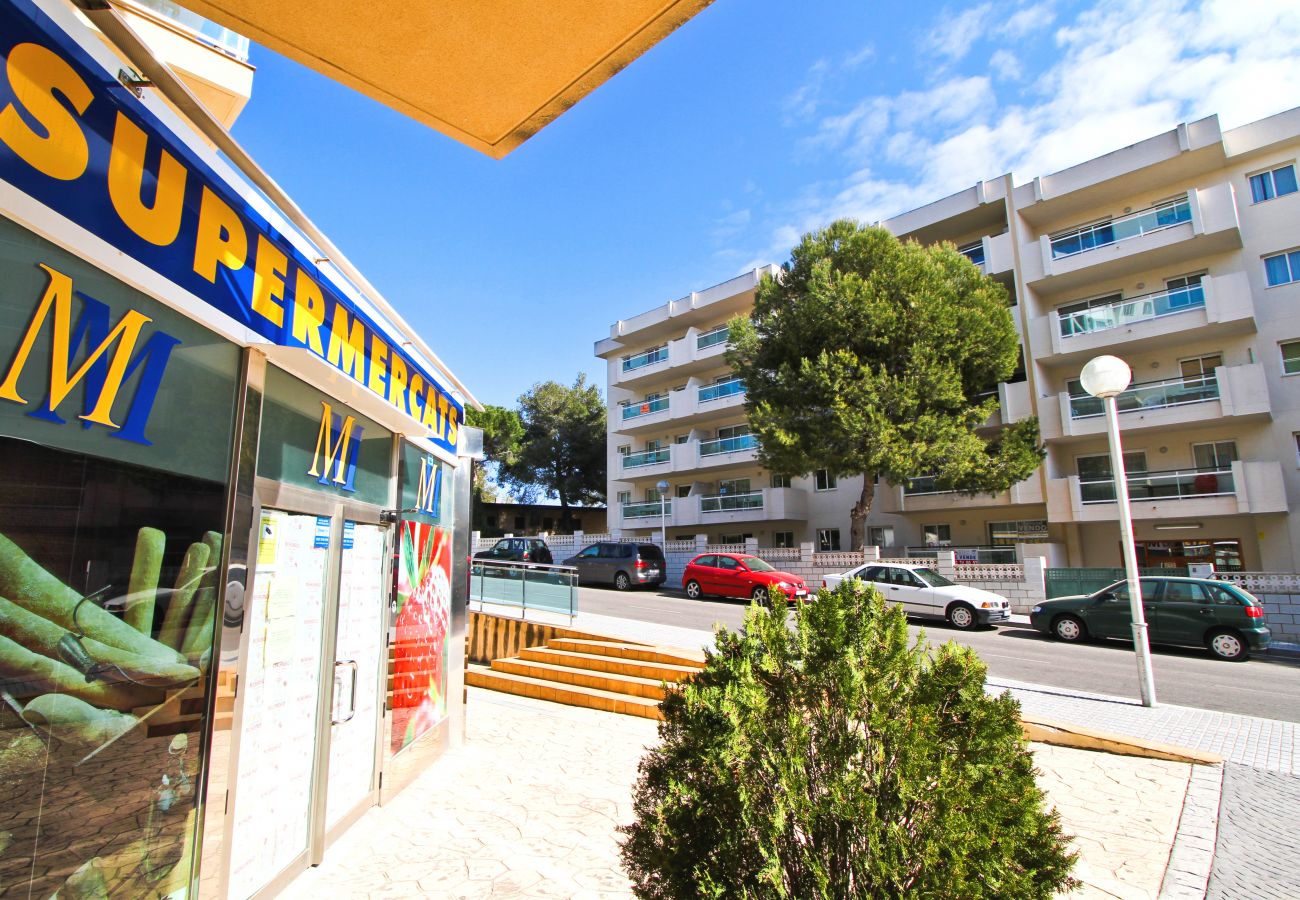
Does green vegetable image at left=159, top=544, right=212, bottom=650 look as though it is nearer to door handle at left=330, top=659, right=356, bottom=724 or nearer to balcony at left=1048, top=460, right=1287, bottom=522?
door handle at left=330, top=659, right=356, bottom=724

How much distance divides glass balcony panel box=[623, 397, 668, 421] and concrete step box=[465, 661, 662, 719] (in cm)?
2317

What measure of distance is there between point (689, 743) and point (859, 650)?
0.71 meters

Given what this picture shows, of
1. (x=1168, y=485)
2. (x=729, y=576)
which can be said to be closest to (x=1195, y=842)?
(x=729, y=576)

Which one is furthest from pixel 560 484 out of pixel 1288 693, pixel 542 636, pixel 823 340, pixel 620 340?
pixel 1288 693

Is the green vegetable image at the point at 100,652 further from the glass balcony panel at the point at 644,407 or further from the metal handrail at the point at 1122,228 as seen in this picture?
the glass balcony panel at the point at 644,407

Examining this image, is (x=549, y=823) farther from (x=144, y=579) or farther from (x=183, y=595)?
(x=144, y=579)

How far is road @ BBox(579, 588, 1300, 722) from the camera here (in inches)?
339

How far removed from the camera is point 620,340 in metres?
36.3

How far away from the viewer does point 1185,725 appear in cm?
711

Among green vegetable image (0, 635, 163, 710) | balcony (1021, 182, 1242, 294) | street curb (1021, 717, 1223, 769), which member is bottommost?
street curb (1021, 717, 1223, 769)

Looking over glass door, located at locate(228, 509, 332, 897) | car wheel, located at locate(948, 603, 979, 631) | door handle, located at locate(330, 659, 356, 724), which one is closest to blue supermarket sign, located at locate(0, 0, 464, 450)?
glass door, located at locate(228, 509, 332, 897)

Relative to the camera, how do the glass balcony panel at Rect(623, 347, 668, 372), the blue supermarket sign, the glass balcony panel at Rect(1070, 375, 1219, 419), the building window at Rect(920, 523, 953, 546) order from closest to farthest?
1. the blue supermarket sign
2. the glass balcony panel at Rect(1070, 375, 1219, 419)
3. the building window at Rect(920, 523, 953, 546)
4. the glass balcony panel at Rect(623, 347, 668, 372)

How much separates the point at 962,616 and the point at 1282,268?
15.5 meters

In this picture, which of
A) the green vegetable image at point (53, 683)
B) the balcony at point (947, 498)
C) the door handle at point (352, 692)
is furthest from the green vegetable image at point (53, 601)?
the balcony at point (947, 498)
